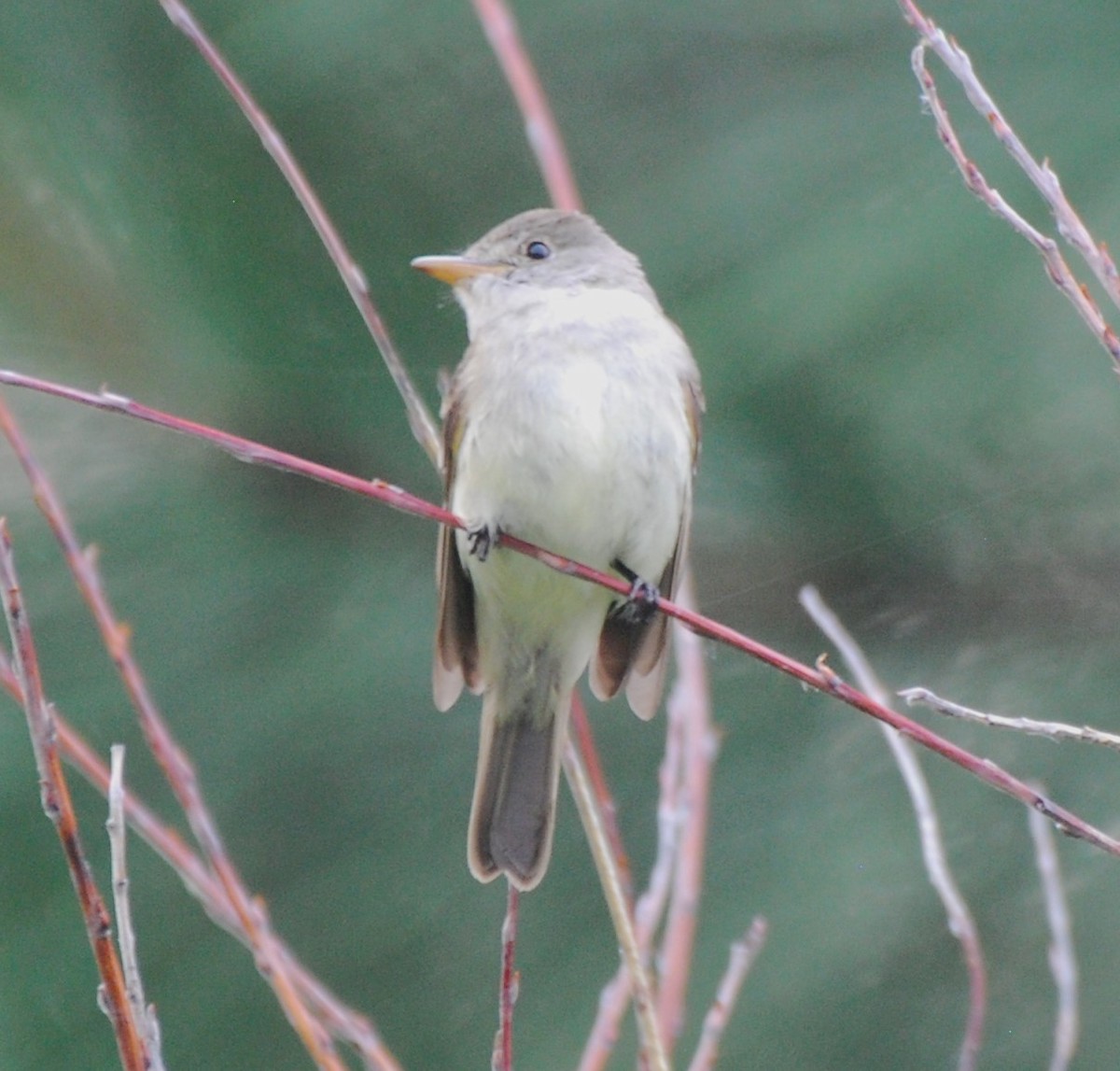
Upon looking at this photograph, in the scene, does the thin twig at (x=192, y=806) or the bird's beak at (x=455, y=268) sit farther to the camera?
the bird's beak at (x=455, y=268)

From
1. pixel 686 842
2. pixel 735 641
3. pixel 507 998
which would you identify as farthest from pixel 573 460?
pixel 507 998

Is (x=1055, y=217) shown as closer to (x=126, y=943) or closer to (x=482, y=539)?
(x=126, y=943)

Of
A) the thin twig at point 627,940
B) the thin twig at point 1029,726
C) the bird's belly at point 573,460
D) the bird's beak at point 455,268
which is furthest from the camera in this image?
the bird's beak at point 455,268

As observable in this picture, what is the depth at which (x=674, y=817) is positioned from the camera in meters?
1.93

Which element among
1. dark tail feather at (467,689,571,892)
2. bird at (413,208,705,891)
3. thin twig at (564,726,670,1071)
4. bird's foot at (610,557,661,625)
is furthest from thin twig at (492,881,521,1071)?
bird's foot at (610,557,661,625)

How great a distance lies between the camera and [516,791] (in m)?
2.65

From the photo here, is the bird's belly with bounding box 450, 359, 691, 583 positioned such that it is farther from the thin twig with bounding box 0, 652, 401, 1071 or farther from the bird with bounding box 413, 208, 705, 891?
the thin twig with bounding box 0, 652, 401, 1071

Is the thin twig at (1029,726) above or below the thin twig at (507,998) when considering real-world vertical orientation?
above

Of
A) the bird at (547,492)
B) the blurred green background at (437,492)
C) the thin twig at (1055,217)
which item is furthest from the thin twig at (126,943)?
the blurred green background at (437,492)

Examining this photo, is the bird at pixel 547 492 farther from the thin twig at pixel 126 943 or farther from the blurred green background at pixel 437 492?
the thin twig at pixel 126 943

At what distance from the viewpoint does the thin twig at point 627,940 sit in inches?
64.1

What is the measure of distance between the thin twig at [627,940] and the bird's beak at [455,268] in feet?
4.15

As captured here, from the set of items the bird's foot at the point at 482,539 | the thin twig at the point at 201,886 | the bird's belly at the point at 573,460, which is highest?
the bird's belly at the point at 573,460

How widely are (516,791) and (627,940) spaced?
0.97 m
